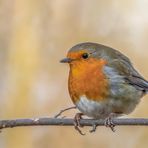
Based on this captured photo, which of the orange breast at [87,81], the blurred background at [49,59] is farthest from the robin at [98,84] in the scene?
the blurred background at [49,59]

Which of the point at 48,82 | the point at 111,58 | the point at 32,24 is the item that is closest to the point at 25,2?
the point at 32,24

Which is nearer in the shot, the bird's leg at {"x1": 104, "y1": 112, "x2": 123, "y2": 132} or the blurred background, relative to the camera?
the bird's leg at {"x1": 104, "y1": 112, "x2": 123, "y2": 132}

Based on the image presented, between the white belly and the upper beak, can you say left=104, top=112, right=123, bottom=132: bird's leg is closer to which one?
the white belly

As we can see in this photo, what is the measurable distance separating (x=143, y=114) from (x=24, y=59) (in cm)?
152

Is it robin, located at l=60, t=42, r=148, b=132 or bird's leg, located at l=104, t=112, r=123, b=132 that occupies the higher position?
robin, located at l=60, t=42, r=148, b=132

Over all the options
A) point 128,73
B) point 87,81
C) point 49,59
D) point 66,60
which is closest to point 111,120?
point 87,81

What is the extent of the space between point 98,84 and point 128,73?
49 cm

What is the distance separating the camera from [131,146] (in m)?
6.88

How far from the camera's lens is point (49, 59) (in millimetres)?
6977

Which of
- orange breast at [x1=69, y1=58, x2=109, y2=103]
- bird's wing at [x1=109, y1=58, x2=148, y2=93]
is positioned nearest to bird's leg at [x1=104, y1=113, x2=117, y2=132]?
orange breast at [x1=69, y1=58, x2=109, y2=103]

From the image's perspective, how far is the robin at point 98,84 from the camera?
4.71m

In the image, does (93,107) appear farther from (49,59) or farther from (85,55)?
(49,59)

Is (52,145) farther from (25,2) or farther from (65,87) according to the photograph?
(25,2)

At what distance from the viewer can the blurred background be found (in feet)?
21.8
